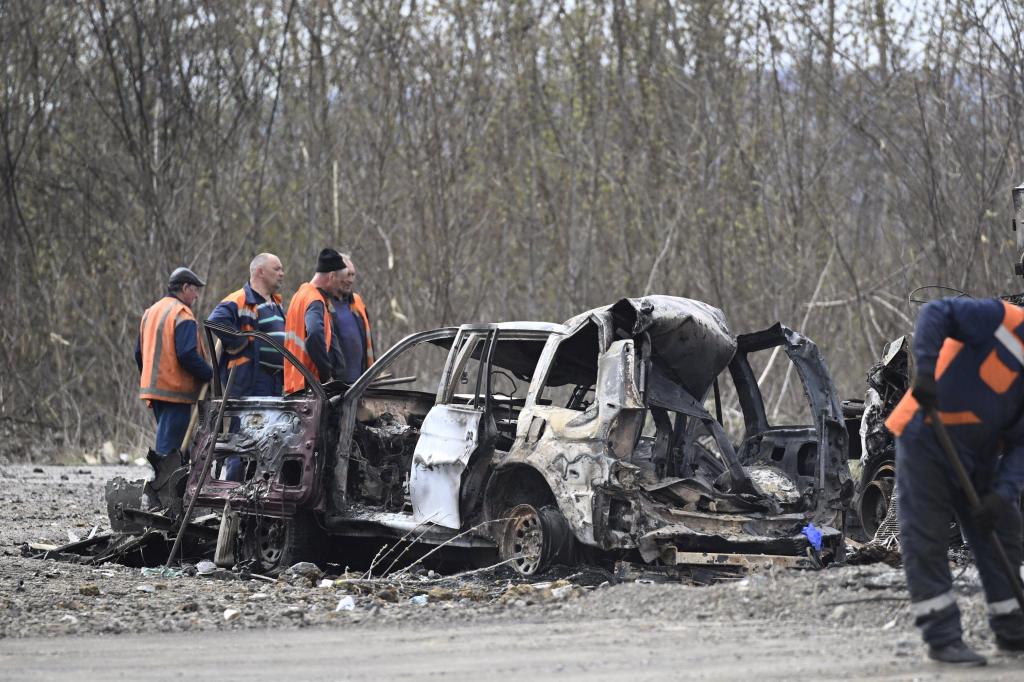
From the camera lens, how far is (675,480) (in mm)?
8938

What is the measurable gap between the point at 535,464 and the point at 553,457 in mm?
129

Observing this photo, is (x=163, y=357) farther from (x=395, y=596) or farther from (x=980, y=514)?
(x=980, y=514)

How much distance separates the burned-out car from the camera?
8.70 metres

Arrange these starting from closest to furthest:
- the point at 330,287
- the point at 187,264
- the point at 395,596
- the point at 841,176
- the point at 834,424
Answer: the point at 395,596 < the point at 834,424 < the point at 330,287 < the point at 187,264 < the point at 841,176

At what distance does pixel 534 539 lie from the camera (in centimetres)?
891

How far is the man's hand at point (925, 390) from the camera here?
6184 millimetres

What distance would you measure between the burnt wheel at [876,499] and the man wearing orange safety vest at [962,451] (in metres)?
3.99

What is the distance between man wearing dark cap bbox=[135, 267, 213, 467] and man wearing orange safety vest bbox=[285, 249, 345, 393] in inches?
39.1

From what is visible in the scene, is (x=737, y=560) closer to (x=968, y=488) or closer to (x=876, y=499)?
(x=876, y=499)

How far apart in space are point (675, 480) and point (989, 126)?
39.3 feet

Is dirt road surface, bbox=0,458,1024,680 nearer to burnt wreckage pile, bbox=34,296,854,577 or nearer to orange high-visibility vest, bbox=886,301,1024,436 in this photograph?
burnt wreckage pile, bbox=34,296,854,577

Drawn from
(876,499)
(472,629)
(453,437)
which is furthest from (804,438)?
(472,629)

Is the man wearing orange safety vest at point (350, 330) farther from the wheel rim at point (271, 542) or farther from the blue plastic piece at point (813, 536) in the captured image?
the blue plastic piece at point (813, 536)

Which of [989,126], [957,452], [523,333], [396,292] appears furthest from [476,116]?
[957,452]
